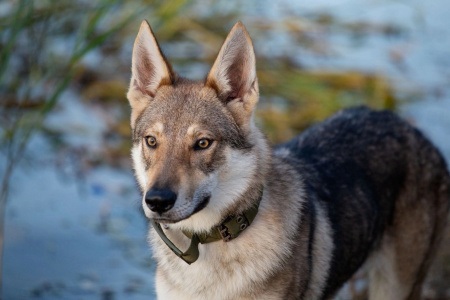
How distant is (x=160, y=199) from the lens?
3514 millimetres

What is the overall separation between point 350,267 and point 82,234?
277 cm

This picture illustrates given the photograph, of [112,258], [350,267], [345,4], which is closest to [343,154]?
[350,267]

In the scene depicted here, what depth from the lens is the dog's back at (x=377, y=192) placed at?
14.8 ft

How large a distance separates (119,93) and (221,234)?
5.56 metres

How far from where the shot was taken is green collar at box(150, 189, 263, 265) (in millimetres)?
3902

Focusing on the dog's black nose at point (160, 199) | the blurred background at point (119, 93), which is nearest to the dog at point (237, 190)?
the dog's black nose at point (160, 199)

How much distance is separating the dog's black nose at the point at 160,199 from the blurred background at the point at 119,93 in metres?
1.29

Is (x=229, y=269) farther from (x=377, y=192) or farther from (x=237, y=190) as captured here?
(x=377, y=192)

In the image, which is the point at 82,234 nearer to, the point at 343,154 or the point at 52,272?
the point at 52,272

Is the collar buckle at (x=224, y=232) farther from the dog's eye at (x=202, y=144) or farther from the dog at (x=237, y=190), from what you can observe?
the dog's eye at (x=202, y=144)

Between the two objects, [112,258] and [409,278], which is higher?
[409,278]

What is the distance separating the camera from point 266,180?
4.06m

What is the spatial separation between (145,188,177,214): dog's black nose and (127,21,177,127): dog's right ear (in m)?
0.80

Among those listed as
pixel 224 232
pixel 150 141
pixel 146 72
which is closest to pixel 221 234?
pixel 224 232
